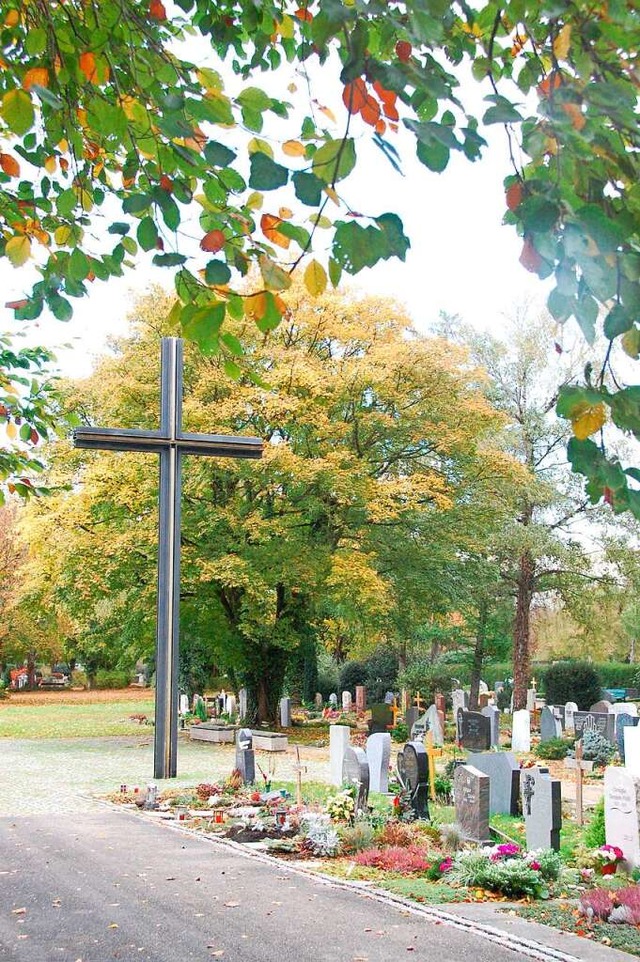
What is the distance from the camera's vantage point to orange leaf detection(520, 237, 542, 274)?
2318 mm

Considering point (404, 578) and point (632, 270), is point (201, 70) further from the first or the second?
point (404, 578)

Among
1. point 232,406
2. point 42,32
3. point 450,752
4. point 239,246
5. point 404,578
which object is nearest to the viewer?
point 239,246

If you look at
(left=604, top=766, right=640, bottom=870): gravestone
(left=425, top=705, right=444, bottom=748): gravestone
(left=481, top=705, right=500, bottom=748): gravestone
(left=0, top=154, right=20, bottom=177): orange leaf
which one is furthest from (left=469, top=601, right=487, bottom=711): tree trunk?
(left=0, top=154, right=20, bottom=177): orange leaf

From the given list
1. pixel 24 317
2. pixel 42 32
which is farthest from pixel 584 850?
pixel 42 32

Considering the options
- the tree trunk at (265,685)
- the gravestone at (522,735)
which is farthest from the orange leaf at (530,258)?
the tree trunk at (265,685)

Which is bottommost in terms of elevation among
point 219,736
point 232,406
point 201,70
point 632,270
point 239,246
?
point 219,736

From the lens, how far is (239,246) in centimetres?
360

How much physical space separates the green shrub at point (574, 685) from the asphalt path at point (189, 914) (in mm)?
22092

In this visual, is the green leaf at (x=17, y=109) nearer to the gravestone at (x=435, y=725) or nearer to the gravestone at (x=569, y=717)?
the gravestone at (x=435, y=725)

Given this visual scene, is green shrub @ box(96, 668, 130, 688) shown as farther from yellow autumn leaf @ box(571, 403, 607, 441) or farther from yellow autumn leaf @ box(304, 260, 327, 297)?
yellow autumn leaf @ box(571, 403, 607, 441)

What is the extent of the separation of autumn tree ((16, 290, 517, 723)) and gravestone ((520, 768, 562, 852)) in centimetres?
1167

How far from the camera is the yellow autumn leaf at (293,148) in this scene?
10.2 ft

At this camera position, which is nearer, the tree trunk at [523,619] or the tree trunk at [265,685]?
the tree trunk at [265,685]

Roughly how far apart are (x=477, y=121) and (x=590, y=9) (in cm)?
57
